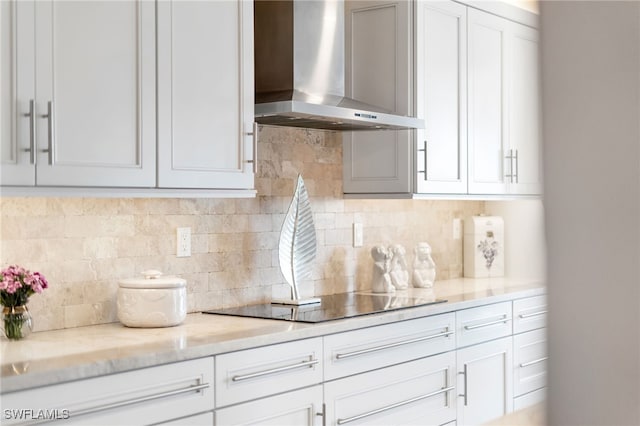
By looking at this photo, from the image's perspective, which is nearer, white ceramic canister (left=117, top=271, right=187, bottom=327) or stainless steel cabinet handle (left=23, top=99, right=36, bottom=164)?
stainless steel cabinet handle (left=23, top=99, right=36, bottom=164)

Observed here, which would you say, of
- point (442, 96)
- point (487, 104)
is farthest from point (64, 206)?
point (487, 104)

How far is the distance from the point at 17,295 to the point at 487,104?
2566mm

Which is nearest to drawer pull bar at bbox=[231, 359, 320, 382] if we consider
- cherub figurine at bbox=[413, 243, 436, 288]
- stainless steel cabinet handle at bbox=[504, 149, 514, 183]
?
cherub figurine at bbox=[413, 243, 436, 288]

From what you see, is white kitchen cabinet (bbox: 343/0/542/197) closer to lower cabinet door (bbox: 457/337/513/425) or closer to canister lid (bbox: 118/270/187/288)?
lower cabinet door (bbox: 457/337/513/425)

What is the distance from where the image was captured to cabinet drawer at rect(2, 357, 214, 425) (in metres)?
1.83

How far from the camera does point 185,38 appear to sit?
2525 mm

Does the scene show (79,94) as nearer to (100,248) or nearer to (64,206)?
(64,206)

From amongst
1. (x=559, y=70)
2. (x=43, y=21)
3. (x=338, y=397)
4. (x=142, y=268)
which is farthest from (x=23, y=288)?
(x=559, y=70)

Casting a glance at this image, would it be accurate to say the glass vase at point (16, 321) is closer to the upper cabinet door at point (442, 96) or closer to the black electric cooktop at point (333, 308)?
the black electric cooktop at point (333, 308)

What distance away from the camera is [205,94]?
2.59m

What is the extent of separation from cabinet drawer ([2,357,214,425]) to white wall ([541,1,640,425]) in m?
1.83

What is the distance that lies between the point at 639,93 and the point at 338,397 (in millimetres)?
2684

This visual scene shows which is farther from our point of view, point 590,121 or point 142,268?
point 142,268

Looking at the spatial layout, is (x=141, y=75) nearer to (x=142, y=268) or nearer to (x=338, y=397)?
(x=142, y=268)
